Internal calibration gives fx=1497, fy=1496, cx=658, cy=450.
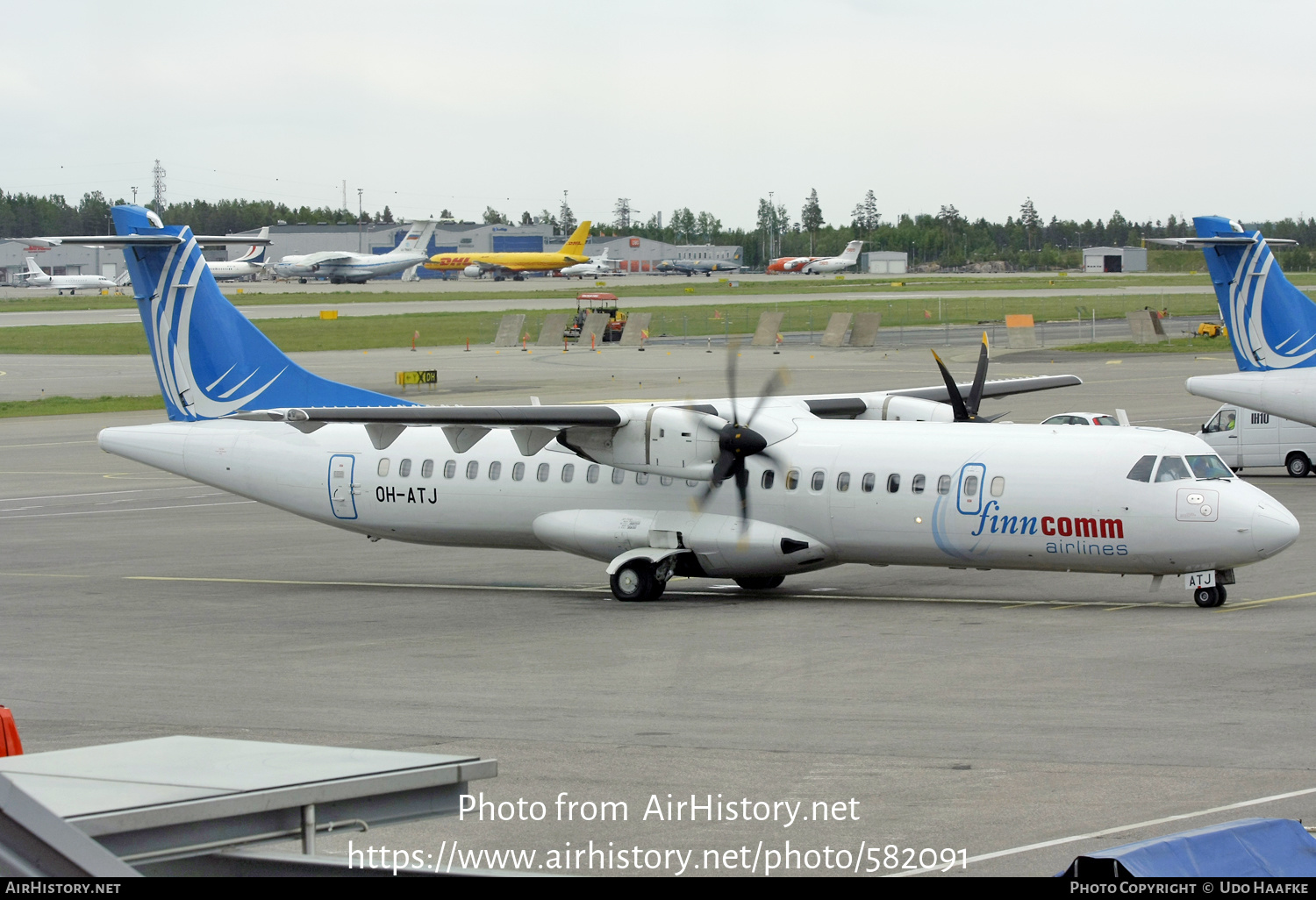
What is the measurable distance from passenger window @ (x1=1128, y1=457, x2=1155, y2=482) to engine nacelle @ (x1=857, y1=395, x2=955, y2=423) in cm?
551

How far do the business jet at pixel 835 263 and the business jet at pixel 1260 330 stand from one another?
131651 millimetres

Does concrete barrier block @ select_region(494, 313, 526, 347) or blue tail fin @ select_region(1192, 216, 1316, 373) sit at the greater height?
blue tail fin @ select_region(1192, 216, 1316, 373)

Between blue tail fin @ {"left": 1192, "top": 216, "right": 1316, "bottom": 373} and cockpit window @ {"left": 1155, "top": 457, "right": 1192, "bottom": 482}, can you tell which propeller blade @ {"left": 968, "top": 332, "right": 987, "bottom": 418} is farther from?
blue tail fin @ {"left": 1192, "top": 216, "right": 1316, "bottom": 373}

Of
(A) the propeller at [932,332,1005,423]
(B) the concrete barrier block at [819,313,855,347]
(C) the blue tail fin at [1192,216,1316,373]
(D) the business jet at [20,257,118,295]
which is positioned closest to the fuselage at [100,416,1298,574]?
(A) the propeller at [932,332,1005,423]

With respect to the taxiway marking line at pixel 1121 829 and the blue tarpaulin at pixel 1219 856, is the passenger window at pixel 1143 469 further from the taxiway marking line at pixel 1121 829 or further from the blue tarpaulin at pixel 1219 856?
the blue tarpaulin at pixel 1219 856

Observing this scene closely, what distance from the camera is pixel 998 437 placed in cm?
2247

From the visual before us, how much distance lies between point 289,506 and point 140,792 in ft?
70.5

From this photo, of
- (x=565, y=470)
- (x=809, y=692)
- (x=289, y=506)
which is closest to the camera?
(x=809, y=692)

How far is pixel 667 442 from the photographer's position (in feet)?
76.5

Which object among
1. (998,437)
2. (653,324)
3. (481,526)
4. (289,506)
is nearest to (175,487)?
(289,506)

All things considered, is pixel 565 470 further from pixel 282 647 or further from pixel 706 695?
pixel 706 695

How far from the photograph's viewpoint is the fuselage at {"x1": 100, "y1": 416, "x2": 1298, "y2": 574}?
824 inches

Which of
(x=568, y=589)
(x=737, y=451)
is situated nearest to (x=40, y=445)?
(x=568, y=589)

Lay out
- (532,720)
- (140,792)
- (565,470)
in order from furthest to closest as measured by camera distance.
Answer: (565,470), (532,720), (140,792)
